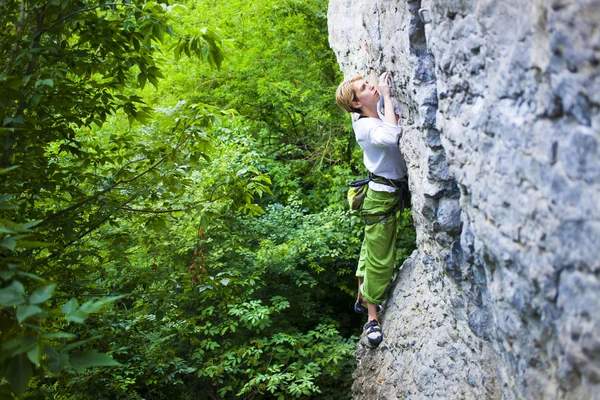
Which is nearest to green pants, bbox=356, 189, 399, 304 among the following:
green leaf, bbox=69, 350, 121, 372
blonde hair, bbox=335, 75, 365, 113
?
blonde hair, bbox=335, 75, 365, 113

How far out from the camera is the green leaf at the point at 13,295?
1.52 metres

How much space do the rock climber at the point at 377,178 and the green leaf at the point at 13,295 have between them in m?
2.22

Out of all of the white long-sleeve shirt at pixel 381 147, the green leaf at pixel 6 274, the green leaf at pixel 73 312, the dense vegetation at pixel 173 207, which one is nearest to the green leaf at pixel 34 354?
the dense vegetation at pixel 173 207

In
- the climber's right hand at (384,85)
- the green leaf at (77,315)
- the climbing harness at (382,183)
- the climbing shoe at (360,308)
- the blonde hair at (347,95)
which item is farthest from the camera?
the climbing shoe at (360,308)

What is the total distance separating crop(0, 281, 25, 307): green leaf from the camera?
1516mm

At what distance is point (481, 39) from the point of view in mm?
1854

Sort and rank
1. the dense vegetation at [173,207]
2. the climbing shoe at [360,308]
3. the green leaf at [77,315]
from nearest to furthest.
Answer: the green leaf at [77,315] < the dense vegetation at [173,207] < the climbing shoe at [360,308]

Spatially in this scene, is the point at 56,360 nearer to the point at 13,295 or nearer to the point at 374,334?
the point at 13,295

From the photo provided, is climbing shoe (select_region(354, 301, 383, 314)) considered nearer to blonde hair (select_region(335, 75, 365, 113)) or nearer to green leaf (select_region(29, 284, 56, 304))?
blonde hair (select_region(335, 75, 365, 113))

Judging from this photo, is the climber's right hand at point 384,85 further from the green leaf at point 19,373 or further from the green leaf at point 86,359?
the green leaf at point 19,373

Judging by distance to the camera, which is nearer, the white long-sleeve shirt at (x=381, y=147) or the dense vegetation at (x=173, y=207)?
the dense vegetation at (x=173, y=207)

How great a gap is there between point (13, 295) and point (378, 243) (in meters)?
2.51

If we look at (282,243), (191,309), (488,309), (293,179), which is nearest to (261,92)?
(293,179)

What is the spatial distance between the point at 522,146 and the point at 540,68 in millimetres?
243
